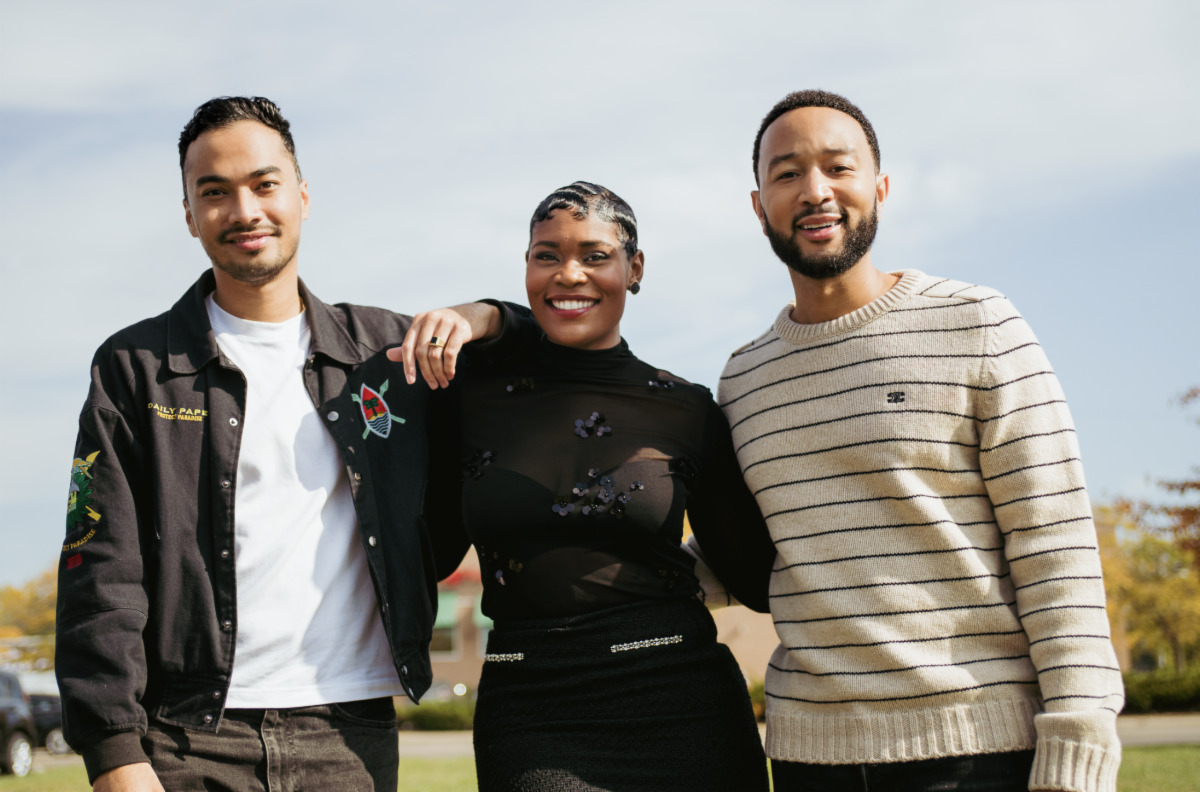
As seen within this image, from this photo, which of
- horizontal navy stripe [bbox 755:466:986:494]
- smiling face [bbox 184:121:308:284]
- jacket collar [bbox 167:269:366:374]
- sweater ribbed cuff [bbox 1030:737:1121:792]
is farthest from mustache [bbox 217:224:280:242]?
sweater ribbed cuff [bbox 1030:737:1121:792]

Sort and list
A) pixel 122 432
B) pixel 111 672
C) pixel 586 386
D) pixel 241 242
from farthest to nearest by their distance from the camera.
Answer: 1. pixel 586 386
2. pixel 241 242
3. pixel 122 432
4. pixel 111 672

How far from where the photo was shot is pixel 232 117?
3297mm

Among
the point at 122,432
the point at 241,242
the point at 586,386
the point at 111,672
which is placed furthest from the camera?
the point at 586,386

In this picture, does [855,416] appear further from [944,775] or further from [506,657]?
[506,657]

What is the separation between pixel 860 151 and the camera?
3279mm

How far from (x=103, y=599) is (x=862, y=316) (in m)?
2.27

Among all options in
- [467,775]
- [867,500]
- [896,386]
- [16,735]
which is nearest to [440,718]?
[16,735]

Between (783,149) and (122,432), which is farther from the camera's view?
(783,149)

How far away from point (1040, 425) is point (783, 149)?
1.12 meters

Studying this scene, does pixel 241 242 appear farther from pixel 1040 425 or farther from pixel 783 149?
pixel 1040 425

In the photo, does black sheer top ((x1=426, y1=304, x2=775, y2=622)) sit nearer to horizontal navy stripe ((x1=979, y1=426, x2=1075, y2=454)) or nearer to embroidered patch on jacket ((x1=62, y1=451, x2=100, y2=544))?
horizontal navy stripe ((x1=979, y1=426, x2=1075, y2=454))

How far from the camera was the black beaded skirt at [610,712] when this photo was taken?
120 inches

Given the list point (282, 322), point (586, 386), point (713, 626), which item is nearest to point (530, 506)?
point (586, 386)

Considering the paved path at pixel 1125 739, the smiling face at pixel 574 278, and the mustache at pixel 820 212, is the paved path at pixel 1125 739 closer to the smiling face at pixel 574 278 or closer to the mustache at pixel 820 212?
the smiling face at pixel 574 278
